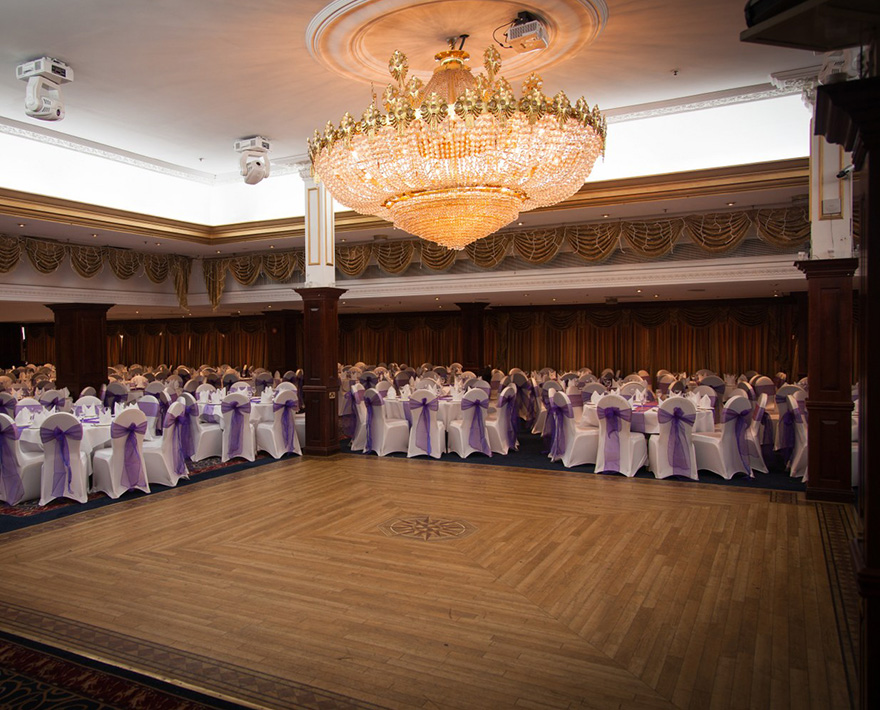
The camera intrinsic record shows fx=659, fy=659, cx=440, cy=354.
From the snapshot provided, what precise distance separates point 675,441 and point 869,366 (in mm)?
5604

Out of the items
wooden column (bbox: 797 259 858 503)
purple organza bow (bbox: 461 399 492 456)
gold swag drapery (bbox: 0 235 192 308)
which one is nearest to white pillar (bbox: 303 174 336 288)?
purple organza bow (bbox: 461 399 492 456)

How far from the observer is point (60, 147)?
9.73 metres

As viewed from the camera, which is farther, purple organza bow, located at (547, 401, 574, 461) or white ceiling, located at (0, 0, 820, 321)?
purple organza bow, located at (547, 401, 574, 461)

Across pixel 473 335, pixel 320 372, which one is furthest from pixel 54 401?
pixel 473 335

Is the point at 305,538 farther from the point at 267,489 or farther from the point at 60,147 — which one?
the point at 60,147

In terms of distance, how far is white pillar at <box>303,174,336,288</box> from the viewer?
920cm

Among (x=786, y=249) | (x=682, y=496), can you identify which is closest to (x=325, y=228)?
(x=682, y=496)

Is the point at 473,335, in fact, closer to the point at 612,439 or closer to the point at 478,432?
the point at 478,432

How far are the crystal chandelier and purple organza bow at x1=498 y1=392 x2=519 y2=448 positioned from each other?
12.9ft

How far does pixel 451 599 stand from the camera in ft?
13.1

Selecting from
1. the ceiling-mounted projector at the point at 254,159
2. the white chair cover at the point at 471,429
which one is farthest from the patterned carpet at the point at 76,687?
the ceiling-mounted projector at the point at 254,159

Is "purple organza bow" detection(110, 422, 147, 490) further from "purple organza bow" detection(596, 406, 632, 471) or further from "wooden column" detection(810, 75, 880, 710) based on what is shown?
"wooden column" detection(810, 75, 880, 710)

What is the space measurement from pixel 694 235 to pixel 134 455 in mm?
8234

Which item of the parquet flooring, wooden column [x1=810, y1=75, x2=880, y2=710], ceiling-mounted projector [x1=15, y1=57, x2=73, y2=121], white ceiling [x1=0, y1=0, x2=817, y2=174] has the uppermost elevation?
white ceiling [x1=0, y1=0, x2=817, y2=174]
